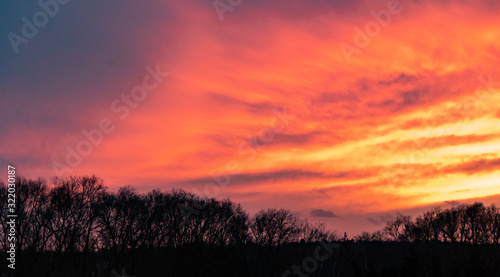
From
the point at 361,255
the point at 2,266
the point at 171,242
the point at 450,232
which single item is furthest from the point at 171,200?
the point at 361,255

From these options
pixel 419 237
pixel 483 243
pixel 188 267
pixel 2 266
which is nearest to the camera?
pixel 2 266

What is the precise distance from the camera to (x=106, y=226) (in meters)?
82.6

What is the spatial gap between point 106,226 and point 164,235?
10711mm

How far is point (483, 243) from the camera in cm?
10731

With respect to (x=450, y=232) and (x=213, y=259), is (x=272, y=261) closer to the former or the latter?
(x=213, y=259)

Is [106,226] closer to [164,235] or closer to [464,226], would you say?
[164,235]

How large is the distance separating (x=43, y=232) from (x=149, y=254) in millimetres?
16593

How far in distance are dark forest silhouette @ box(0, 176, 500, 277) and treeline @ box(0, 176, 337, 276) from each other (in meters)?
0.16

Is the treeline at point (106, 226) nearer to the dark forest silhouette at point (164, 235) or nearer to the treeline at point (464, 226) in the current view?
the dark forest silhouette at point (164, 235)

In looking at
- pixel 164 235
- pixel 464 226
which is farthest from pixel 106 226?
pixel 464 226

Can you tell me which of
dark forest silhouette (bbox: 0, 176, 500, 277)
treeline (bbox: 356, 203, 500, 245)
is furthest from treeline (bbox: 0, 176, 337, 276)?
treeline (bbox: 356, 203, 500, 245)

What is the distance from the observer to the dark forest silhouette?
247 feet

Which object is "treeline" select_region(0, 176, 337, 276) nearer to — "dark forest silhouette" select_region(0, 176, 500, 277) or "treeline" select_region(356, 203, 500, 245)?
"dark forest silhouette" select_region(0, 176, 500, 277)

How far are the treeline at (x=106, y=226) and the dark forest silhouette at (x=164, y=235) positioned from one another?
157mm
